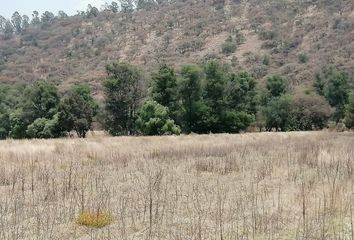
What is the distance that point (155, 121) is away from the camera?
49.8m

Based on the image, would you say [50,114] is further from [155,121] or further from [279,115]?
[279,115]

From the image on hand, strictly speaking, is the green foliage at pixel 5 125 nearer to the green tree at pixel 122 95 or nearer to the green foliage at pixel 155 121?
the green tree at pixel 122 95

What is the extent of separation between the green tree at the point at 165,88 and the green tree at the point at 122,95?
194 centimetres

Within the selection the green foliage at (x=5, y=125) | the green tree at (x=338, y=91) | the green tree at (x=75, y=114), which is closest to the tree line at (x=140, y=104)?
the green tree at (x=75, y=114)

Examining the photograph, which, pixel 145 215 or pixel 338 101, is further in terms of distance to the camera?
pixel 338 101

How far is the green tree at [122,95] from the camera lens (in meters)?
56.4

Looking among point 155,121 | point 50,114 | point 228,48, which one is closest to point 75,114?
point 50,114

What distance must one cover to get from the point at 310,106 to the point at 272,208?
58.6 metres

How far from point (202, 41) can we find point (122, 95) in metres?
91.0

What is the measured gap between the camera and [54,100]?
185ft

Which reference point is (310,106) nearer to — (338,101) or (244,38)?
(338,101)

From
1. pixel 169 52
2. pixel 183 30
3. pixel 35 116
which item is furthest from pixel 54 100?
pixel 183 30

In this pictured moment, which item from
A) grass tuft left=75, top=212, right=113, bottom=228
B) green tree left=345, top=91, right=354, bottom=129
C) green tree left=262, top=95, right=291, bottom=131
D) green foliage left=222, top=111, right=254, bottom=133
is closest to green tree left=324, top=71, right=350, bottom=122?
green tree left=262, top=95, right=291, bottom=131

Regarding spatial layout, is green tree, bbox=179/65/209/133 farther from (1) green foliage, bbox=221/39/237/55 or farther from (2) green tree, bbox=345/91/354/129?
(1) green foliage, bbox=221/39/237/55
